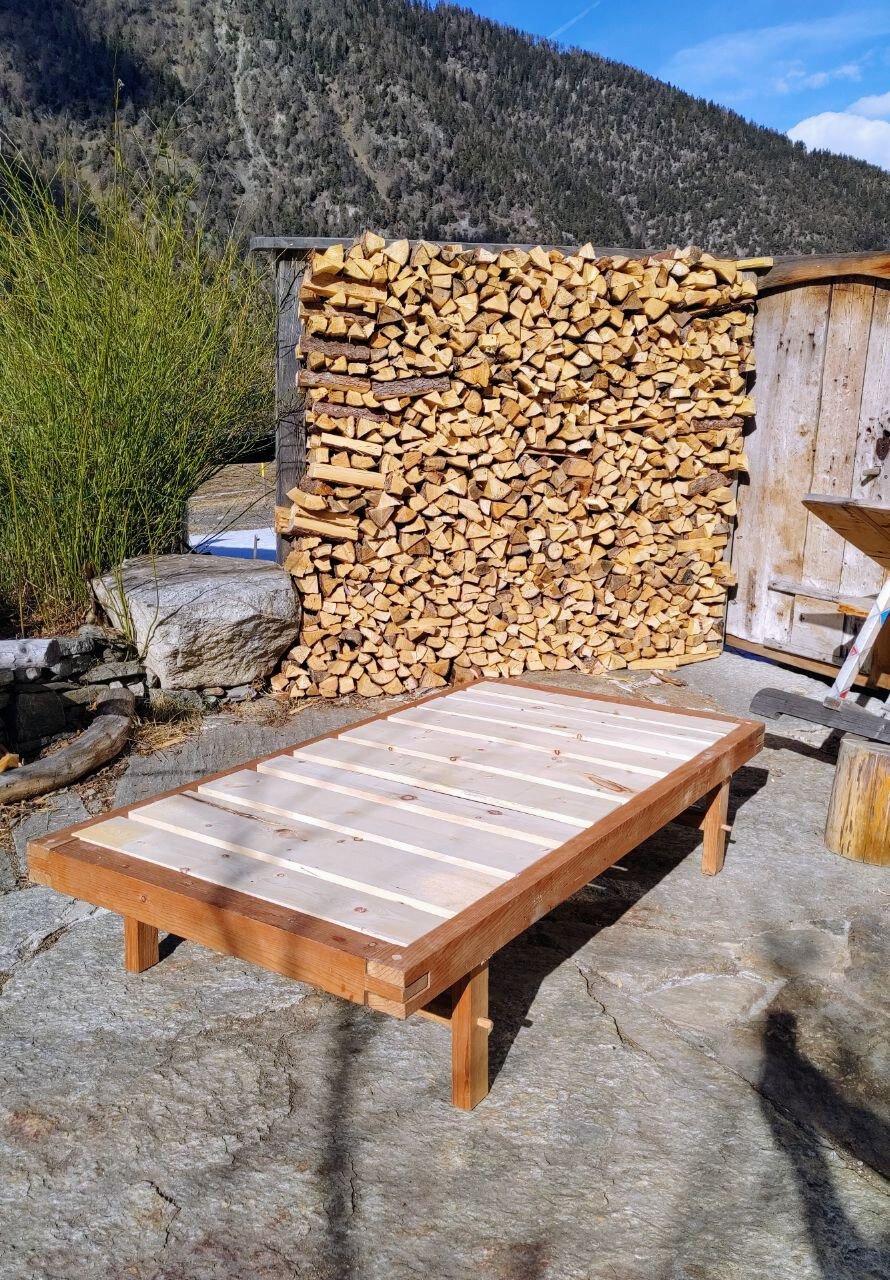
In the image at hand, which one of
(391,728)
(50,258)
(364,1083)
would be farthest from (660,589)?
(364,1083)

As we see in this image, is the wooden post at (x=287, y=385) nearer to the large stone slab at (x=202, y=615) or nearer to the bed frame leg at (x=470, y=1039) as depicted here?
the large stone slab at (x=202, y=615)

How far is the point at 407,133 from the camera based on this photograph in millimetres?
26422

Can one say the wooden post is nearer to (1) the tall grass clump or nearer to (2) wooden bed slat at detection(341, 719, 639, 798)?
(1) the tall grass clump

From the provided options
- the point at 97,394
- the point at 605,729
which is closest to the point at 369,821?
the point at 605,729

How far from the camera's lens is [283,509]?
457 centimetres

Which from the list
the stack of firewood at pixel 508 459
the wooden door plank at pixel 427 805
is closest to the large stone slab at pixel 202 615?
the stack of firewood at pixel 508 459

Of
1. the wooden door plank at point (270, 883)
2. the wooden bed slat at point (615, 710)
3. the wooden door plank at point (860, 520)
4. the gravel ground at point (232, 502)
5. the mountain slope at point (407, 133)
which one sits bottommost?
the wooden door plank at point (270, 883)

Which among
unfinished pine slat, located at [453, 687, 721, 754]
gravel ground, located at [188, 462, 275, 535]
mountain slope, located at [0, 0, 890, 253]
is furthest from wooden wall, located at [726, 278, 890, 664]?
mountain slope, located at [0, 0, 890, 253]

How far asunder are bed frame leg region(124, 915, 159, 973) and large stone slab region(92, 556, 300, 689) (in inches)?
73.5

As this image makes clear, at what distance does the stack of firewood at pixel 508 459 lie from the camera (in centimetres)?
445

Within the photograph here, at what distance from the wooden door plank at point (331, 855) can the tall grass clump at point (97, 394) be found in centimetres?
215

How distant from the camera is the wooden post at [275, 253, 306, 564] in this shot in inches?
177

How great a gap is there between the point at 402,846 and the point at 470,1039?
16.7 inches

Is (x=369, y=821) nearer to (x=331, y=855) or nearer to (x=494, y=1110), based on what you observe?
(x=331, y=855)
